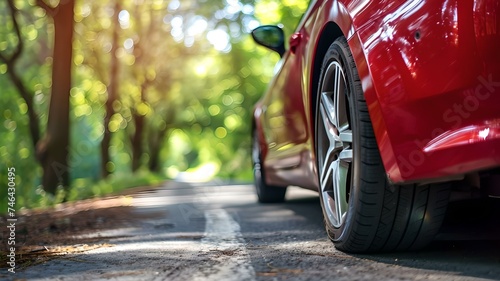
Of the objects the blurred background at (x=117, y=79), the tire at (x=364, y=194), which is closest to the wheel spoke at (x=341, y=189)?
the tire at (x=364, y=194)

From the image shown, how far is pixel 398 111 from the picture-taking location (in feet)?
9.11

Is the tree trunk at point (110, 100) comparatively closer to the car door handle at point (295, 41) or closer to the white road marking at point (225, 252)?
the white road marking at point (225, 252)

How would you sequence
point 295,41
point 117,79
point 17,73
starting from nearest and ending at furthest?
point 295,41 → point 17,73 → point 117,79

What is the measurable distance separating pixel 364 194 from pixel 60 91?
11.1 m

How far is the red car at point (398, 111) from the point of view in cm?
254

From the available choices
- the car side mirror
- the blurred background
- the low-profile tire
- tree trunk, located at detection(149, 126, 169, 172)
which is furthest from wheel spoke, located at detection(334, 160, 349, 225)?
tree trunk, located at detection(149, 126, 169, 172)

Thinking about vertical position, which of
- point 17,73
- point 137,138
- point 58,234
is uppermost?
point 17,73

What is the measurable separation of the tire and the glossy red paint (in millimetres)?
159

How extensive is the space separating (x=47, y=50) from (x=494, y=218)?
773 inches

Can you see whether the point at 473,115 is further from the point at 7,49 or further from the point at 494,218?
the point at 7,49

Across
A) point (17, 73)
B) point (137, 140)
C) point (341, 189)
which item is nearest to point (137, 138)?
point (137, 140)

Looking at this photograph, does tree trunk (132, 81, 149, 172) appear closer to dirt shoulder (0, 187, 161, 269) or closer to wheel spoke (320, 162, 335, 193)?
dirt shoulder (0, 187, 161, 269)

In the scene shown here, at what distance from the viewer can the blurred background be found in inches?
532

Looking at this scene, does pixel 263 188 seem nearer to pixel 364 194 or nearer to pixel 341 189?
pixel 341 189
